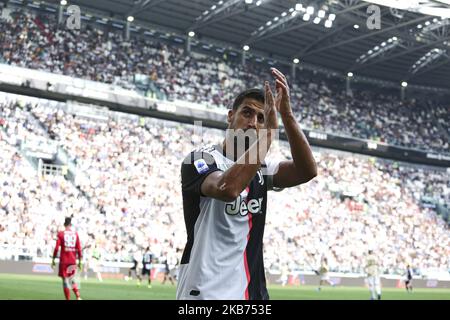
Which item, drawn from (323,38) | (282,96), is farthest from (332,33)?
(282,96)

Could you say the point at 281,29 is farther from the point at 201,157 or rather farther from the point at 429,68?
the point at 201,157

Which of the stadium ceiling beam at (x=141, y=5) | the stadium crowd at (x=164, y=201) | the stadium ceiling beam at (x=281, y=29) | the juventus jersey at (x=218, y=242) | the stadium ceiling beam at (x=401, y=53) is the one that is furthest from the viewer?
the stadium ceiling beam at (x=401, y=53)

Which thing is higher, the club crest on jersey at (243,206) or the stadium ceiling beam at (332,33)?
the stadium ceiling beam at (332,33)

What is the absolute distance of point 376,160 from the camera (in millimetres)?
54906

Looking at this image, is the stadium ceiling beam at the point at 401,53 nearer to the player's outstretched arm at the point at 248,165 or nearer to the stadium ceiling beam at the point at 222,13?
the stadium ceiling beam at the point at 222,13

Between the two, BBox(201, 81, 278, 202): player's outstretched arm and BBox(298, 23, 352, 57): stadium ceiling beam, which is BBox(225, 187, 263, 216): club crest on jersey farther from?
BBox(298, 23, 352, 57): stadium ceiling beam

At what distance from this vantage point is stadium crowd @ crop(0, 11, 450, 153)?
4284 centimetres

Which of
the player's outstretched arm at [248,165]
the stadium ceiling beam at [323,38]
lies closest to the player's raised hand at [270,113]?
the player's outstretched arm at [248,165]

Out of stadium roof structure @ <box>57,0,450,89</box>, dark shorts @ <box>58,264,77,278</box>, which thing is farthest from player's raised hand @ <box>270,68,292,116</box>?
stadium roof structure @ <box>57,0,450,89</box>

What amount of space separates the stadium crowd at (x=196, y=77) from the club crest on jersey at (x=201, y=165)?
3850cm

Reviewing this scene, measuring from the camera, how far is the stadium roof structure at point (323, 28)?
144 feet

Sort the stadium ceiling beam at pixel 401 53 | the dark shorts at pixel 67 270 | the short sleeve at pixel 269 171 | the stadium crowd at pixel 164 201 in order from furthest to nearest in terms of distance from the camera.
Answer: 1. the stadium ceiling beam at pixel 401 53
2. the stadium crowd at pixel 164 201
3. the dark shorts at pixel 67 270
4. the short sleeve at pixel 269 171

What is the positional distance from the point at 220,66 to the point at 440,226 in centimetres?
2052
